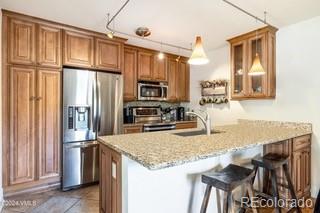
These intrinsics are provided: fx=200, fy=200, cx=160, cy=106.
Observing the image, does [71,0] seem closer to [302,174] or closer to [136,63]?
[136,63]

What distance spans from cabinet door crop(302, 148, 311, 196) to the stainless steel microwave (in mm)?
2631

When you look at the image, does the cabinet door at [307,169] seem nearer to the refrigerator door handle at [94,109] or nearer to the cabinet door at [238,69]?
the cabinet door at [238,69]

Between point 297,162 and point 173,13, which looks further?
point 173,13

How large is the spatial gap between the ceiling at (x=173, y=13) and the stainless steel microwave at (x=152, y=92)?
1178mm

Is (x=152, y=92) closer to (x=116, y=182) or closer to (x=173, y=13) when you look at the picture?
(x=173, y=13)

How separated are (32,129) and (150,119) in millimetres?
2039

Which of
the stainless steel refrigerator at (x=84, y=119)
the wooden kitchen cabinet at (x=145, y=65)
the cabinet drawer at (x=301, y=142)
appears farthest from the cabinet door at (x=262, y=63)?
the stainless steel refrigerator at (x=84, y=119)

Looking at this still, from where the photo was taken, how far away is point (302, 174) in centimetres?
255

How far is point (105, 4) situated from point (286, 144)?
2.68 metres

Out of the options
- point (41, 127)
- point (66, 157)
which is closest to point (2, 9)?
point (41, 127)

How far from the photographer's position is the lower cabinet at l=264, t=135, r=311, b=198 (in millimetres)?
2357

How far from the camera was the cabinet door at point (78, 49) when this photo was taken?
3.00m

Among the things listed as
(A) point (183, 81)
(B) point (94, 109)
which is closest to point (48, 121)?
(B) point (94, 109)

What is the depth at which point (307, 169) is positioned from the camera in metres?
2.65
